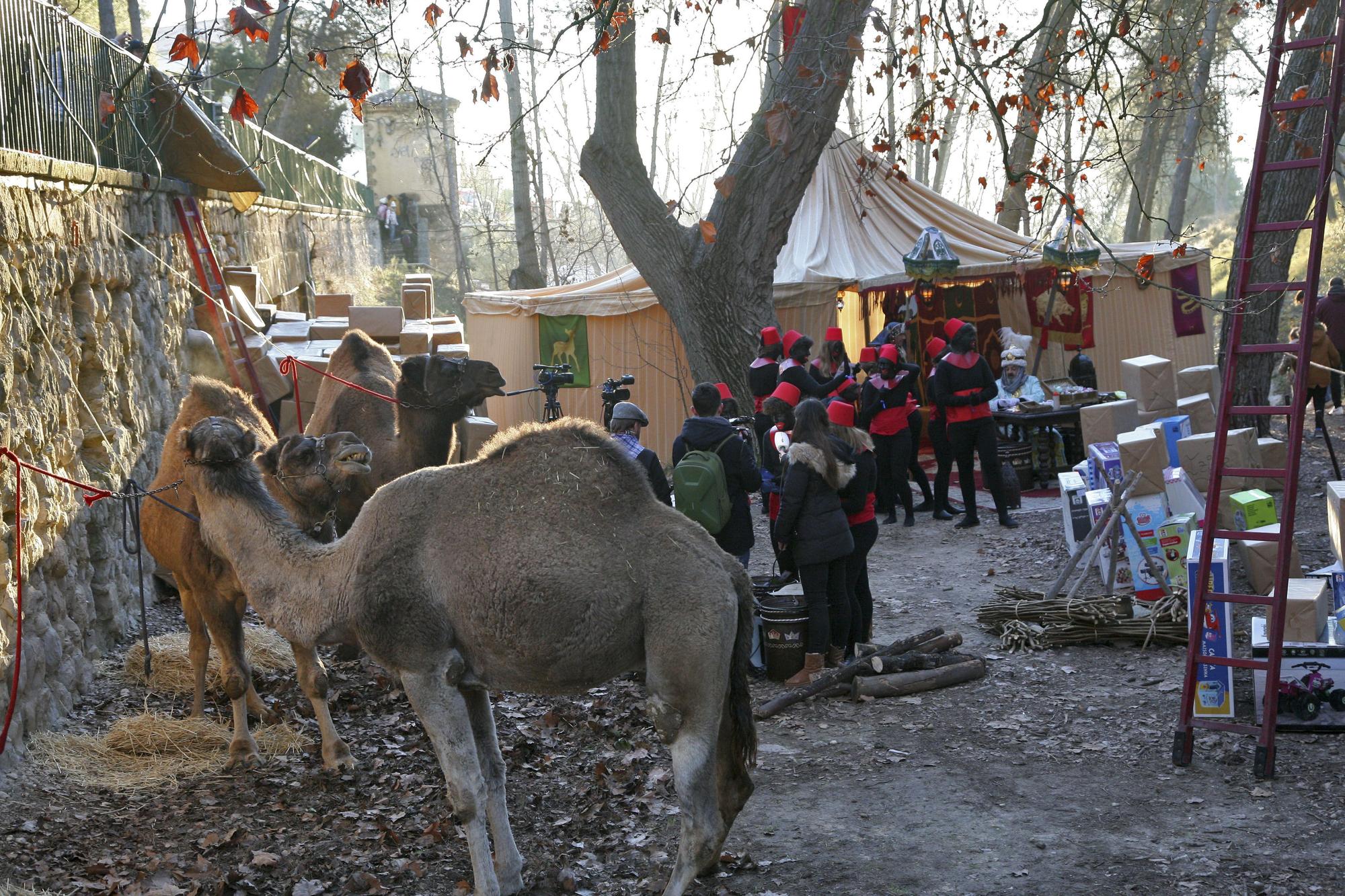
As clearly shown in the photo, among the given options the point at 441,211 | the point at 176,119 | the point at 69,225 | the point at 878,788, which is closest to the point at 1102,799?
the point at 878,788

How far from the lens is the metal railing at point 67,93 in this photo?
7688mm

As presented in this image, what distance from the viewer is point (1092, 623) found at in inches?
332

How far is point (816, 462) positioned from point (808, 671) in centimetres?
137

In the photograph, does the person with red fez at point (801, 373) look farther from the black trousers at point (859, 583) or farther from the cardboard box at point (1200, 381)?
the cardboard box at point (1200, 381)

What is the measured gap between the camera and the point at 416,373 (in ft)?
26.9

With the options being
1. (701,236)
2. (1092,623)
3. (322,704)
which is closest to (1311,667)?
(1092,623)

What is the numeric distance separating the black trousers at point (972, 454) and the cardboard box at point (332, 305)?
347 inches

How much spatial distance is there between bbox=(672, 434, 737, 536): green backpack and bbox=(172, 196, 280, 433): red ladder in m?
5.71

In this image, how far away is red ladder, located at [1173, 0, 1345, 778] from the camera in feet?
18.6

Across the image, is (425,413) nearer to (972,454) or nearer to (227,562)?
(227,562)

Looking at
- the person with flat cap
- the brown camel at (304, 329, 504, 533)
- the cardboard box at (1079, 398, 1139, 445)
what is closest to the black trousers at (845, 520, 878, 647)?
the person with flat cap

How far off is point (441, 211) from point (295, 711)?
44.5 m

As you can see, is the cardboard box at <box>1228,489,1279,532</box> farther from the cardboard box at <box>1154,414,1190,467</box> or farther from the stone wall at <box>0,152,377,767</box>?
the stone wall at <box>0,152,377,767</box>

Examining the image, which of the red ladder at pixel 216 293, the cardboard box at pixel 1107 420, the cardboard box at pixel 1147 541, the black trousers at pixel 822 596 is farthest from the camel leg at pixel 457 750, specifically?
the cardboard box at pixel 1107 420
